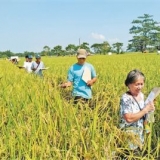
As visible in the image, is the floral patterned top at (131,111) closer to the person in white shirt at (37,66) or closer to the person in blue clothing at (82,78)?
the person in blue clothing at (82,78)

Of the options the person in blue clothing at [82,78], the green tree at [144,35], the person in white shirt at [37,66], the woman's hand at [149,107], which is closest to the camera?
the woman's hand at [149,107]

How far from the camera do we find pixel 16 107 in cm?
351

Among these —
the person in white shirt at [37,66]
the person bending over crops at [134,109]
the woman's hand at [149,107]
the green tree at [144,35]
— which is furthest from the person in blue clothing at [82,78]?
the green tree at [144,35]

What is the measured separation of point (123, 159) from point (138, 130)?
30 centimetres

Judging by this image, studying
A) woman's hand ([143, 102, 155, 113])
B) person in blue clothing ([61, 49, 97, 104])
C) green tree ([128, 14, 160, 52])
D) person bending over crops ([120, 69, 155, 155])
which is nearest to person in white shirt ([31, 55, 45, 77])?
person in blue clothing ([61, 49, 97, 104])

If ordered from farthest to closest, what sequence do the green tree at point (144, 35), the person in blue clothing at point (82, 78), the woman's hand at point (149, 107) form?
the green tree at point (144, 35) → the person in blue clothing at point (82, 78) → the woman's hand at point (149, 107)

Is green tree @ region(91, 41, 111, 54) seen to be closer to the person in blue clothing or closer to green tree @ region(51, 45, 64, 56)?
green tree @ region(51, 45, 64, 56)

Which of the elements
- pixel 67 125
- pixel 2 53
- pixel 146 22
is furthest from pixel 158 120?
pixel 2 53

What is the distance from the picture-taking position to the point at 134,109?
8.33ft

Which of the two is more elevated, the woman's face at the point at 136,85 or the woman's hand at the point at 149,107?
the woman's face at the point at 136,85

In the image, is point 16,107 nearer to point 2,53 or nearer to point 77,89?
point 77,89

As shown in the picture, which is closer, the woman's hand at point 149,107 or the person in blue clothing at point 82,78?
the woman's hand at point 149,107

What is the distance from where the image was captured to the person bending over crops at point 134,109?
8.11ft

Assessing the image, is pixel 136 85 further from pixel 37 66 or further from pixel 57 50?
pixel 57 50
